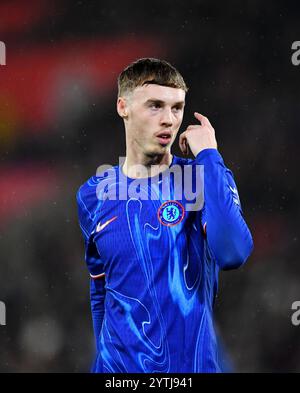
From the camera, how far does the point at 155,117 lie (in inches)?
100

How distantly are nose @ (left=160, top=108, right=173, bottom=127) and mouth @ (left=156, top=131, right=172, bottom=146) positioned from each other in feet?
0.12

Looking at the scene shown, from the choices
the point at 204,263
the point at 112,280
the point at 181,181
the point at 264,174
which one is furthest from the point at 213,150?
the point at 264,174

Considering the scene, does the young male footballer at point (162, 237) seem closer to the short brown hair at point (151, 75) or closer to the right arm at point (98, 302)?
the short brown hair at point (151, 75)

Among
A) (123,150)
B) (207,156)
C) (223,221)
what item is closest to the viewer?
(223,221)

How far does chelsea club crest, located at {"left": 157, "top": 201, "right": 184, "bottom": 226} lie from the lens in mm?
2516

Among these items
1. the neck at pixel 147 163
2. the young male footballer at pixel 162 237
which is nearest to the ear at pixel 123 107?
the young male footballer at pixel 162 237

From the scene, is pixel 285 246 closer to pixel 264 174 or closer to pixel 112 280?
pixel 264 174

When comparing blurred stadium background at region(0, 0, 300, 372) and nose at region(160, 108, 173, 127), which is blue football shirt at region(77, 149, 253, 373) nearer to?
nose at region(160, 108, 173, 127)

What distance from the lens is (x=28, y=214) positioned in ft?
16.7

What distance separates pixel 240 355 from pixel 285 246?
83 centimetres

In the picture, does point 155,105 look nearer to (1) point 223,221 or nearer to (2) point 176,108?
(2) point 176,108

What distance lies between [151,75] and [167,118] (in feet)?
0.64

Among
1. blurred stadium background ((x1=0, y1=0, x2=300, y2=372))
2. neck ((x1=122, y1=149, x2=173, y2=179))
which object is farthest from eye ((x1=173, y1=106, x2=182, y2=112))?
blurred stadium background ((x1=0, y1=0, x2=300, y2=372))

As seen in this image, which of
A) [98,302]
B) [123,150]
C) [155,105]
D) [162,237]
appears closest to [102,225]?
[162,237]
